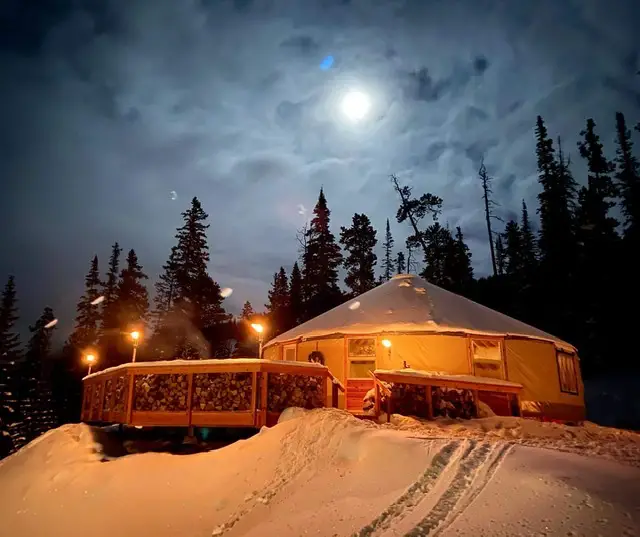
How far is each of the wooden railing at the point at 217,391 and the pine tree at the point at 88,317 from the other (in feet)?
105

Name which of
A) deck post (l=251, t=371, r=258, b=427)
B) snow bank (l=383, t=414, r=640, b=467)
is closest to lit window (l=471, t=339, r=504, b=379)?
snow bank (l=383, t=414, r=640, b=467)

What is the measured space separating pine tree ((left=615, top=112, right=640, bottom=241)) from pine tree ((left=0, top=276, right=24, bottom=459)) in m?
33.5

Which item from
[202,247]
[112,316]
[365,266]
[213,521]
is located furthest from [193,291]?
[213,521]

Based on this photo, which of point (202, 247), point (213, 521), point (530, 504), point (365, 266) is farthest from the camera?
point (365, 266)

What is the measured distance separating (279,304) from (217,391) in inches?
1386

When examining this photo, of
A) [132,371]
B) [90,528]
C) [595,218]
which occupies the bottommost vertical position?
[90,528]

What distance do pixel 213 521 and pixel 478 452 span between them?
3108 mm

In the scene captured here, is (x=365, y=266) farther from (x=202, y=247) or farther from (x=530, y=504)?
(x=530, y=504)

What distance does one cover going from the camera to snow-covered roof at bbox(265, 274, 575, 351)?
12836mm

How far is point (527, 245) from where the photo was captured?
39.6 metres

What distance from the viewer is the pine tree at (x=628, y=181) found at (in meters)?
24.3

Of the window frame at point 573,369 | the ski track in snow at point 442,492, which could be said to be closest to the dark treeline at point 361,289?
the window frame at point 573,369

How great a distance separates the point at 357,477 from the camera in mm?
4891

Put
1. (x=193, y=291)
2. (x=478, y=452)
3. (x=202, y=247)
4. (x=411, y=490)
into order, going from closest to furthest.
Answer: (x=411, y=490) → (x=478, y=452) → (x=193, y=291) → (x=202, y=247)
